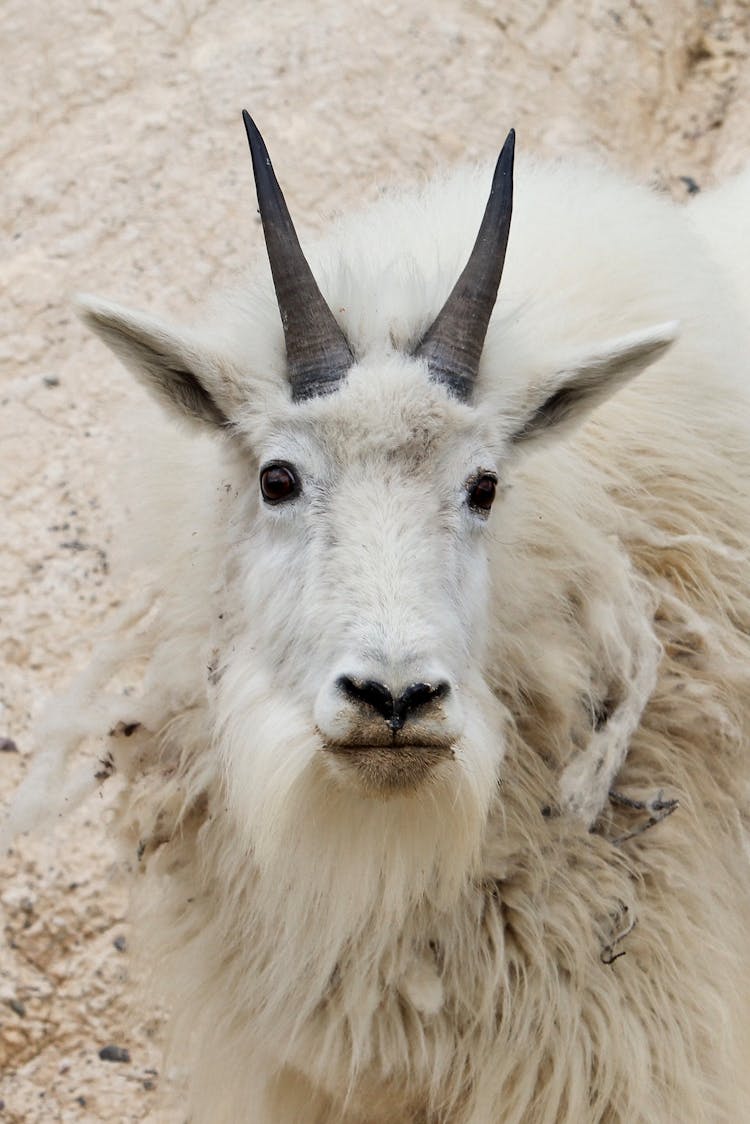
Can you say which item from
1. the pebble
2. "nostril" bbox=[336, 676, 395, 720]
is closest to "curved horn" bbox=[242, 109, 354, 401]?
"nostril" bbox=[336, 676, 395, 720]

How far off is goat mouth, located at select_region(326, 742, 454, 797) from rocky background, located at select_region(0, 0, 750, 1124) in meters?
2.34

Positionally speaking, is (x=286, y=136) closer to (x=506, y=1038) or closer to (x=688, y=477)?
(x=688, y=477)

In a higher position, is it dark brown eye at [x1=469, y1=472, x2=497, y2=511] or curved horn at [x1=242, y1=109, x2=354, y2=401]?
curved horn at [x1=242, y1=109, x2=354, y2=401]

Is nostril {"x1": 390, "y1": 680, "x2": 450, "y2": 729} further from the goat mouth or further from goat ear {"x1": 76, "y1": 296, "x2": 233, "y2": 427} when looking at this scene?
goat ear {"x1": 76, "y1": 296, "x2": 233, "y2": 427}

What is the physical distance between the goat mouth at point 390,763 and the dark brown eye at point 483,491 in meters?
0.57

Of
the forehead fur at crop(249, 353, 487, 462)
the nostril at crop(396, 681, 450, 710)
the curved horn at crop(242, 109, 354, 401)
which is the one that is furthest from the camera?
the curved horn at crop(242, 109, 354, 401)

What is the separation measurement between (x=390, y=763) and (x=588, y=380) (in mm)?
1024

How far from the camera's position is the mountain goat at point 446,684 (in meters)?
3.18

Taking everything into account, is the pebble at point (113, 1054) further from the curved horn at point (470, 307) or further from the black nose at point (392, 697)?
the curved horn at point (470, 307)

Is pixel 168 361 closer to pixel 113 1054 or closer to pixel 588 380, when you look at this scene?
pixel 588 380

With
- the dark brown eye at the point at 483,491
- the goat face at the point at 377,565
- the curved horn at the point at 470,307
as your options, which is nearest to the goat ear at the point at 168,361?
the goat face at the point at 377,565

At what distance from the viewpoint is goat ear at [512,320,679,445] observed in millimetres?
3352

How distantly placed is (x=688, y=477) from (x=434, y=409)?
3.03 ft

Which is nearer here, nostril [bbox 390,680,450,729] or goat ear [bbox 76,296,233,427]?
nostril [bbox 390,680,450,729]
